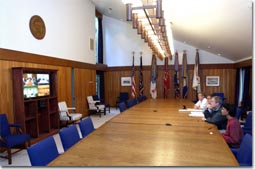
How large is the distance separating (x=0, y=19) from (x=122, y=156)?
3.94 meters

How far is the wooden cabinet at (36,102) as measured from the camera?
457 centimetres

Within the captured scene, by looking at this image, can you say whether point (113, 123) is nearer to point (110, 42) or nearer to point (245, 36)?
point (245, 36)

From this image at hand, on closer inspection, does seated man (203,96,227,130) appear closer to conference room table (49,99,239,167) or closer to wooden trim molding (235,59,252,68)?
conference room table (49,99,239,167)

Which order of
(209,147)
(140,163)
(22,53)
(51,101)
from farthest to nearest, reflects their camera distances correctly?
1. (51,101)
2. (22,53)
3. (209,147)
4. (140,163)

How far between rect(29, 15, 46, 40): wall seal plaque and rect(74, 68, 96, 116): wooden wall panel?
2.12m

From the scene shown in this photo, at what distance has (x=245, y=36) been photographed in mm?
5121

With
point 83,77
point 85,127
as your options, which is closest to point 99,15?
point 83,77

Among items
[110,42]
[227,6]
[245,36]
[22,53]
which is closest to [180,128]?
[227,6]

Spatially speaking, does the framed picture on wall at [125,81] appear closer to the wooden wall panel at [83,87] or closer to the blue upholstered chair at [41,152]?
the wooden wall panel at [83,87]

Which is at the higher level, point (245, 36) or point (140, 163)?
point (245, 36)

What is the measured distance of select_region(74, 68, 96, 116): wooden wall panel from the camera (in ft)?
25.4

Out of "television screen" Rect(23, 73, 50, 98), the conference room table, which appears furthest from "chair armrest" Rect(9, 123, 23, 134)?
the conference room table

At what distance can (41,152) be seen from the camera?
201 centimetres

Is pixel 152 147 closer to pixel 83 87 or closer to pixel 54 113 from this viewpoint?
pixel 54 113
